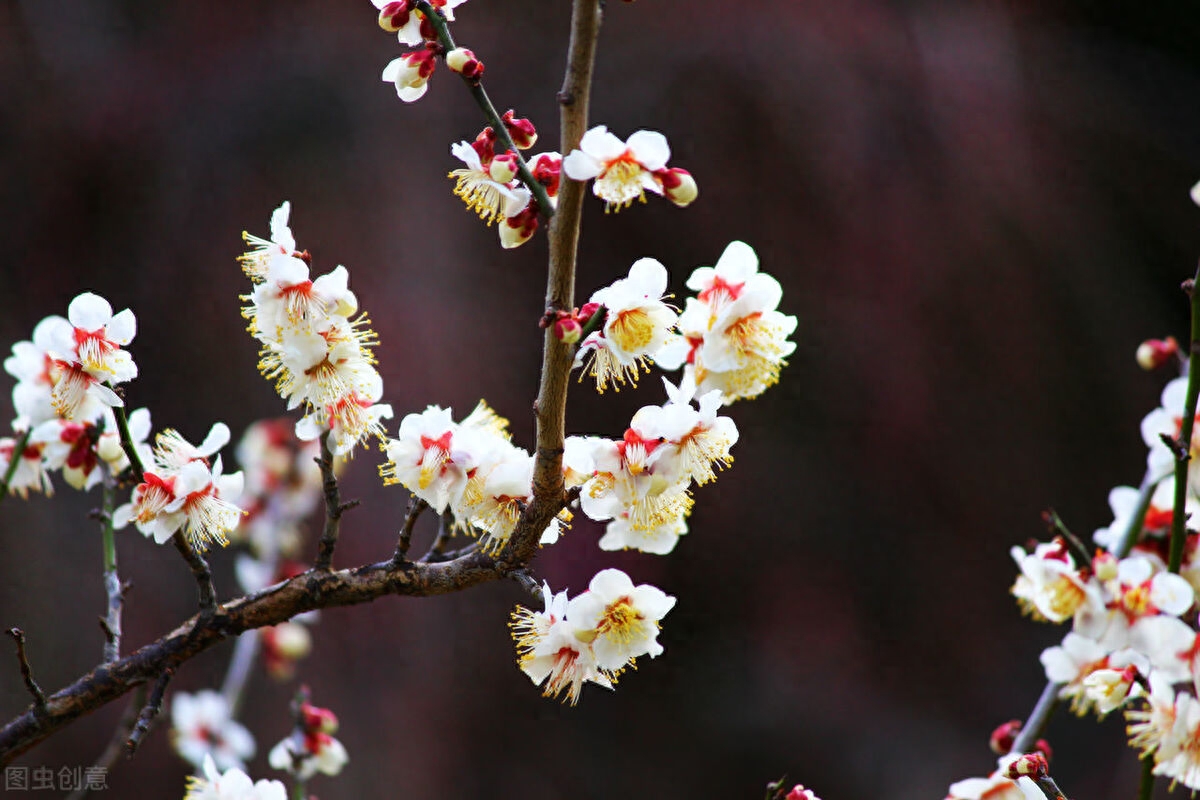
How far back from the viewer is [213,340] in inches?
112

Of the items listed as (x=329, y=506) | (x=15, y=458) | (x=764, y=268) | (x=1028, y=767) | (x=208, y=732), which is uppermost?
(x=764, y=268)

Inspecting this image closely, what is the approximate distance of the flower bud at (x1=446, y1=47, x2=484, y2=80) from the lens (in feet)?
2.10

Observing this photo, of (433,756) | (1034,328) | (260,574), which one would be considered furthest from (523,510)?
(1034,328)

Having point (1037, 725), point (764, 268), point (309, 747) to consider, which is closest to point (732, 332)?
point (1037, 725)

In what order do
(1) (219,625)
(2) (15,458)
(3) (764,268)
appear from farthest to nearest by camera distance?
(3) (764,268)
(2) (15,458)
(1) (219,625)

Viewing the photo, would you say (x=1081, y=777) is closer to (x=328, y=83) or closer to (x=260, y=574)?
(x=260, y=574)

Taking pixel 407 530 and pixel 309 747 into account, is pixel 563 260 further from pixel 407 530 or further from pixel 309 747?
pixel 309 747

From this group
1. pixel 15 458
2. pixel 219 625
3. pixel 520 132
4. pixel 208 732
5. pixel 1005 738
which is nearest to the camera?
pixel 520 132

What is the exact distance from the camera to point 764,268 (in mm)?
2992

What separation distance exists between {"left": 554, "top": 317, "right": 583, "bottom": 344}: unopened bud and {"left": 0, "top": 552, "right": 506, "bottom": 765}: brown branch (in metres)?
0.24

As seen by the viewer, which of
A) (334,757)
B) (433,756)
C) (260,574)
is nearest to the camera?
(334,757)

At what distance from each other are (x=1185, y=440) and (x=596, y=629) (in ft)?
1.67

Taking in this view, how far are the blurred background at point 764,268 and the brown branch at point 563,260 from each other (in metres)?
2.12

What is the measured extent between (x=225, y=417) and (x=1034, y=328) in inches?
Answer: 98.2
